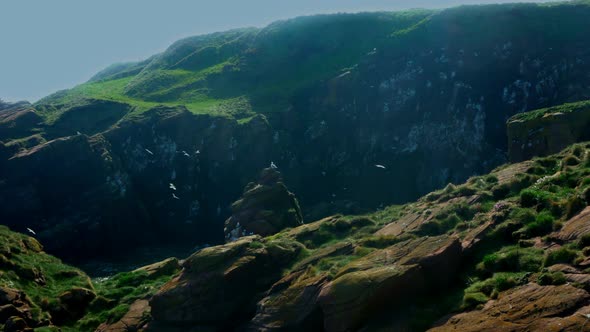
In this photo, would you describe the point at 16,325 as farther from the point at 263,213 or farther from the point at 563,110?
the point at 563,110

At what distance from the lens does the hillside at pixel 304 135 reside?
2702 inches

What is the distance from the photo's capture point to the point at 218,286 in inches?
982

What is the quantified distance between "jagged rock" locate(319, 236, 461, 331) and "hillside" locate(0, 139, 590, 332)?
4cm

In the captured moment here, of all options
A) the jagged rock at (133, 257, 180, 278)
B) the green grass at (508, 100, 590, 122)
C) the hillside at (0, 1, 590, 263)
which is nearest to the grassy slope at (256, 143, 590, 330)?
the jagged rock at (133, 257, 180, 278)

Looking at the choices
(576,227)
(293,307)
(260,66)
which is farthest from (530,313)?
(260,66)

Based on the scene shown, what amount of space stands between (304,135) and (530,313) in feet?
227

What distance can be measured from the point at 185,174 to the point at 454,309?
6358 cm

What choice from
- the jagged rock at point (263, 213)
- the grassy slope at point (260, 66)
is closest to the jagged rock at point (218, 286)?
the jagged rock at point (263, 213)

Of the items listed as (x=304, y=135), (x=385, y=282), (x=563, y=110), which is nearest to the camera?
(x=385, y=282)

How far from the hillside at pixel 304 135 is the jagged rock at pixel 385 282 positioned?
43306mm

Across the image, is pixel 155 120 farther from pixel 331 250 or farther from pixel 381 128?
pixel 331 250

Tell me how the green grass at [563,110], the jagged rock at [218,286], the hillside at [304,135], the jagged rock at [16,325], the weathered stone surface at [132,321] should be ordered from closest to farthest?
the jagged rock at [16,325]
the jagged rock at [218,286]
the weathered stone surface at [132,321]
the green grass at [563,110]
the hillside at [304,135]

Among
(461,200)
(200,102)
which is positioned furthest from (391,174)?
(461,200)

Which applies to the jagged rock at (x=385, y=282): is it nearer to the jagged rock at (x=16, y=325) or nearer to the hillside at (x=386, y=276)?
the hillside at (x=386, y=276)
